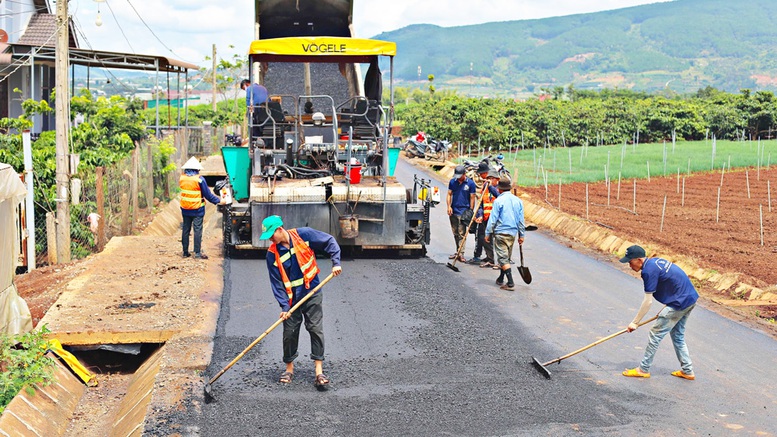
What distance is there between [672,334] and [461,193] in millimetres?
5888

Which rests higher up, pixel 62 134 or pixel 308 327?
pixel 62 134

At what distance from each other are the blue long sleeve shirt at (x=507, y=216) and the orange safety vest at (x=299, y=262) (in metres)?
4.79

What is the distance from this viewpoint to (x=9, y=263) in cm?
921

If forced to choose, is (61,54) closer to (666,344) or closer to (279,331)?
(279,331)

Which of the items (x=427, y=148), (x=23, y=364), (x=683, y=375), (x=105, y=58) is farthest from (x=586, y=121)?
(x=23, y=364)

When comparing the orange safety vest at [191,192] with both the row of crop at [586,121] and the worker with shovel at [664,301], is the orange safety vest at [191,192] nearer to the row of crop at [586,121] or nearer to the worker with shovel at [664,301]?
the worker with shovel at [664,301]

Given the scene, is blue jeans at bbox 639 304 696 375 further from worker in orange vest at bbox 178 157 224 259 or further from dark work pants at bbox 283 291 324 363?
worker in orange vest at bbox 178 157 224 259

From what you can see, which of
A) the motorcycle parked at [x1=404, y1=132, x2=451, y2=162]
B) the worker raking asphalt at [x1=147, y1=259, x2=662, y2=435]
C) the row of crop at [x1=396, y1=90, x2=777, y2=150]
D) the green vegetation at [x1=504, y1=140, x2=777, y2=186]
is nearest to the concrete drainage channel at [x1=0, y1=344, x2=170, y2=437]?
the worker raking asphalt at [x1=147, y1=259, x2=662, y2=435]

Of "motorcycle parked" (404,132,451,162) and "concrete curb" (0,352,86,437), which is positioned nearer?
"concrete curb" (0,352,86,437)

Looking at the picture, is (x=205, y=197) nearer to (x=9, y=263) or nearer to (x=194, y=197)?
(x=194, y=197)

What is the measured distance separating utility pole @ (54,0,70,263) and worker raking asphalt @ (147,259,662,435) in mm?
3659

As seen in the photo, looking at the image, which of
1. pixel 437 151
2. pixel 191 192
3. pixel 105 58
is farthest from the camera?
pixel 437 151

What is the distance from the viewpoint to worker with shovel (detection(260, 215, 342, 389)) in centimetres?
758

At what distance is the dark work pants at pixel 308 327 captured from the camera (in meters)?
7.75
